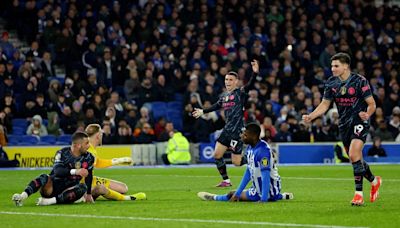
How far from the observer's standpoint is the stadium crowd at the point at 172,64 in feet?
102

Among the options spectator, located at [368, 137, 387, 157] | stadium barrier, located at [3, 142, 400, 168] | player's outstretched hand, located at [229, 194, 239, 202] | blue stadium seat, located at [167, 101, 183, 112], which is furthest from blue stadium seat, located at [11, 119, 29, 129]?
player's outstretched hand, located at [229, 194, 239, 202]

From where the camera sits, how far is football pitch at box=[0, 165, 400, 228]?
457 inches

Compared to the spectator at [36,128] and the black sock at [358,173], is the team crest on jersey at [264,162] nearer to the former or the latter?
the black sock at [358,173]

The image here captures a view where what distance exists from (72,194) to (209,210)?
8.15 ft

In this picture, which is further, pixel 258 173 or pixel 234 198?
pixel 234 198

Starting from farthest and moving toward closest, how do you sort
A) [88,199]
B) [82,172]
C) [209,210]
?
[88,199], [82,172], [209,210]

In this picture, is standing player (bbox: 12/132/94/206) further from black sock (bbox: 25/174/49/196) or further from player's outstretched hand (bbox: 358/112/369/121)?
player's outstretched hand (bbox: 358/112/369/121)

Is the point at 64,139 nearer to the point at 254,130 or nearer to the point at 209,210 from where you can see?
the point at 254,130

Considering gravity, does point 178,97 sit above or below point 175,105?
above

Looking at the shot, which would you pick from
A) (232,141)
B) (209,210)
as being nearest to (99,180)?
(209,210)

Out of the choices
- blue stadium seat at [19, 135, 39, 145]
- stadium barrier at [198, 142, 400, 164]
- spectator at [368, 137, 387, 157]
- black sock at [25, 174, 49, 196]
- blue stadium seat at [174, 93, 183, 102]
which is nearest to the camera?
black sock at [25, 174, 49, 196]

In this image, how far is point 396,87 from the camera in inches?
1412

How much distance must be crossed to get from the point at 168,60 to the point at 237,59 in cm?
298

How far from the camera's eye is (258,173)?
1424 cm
